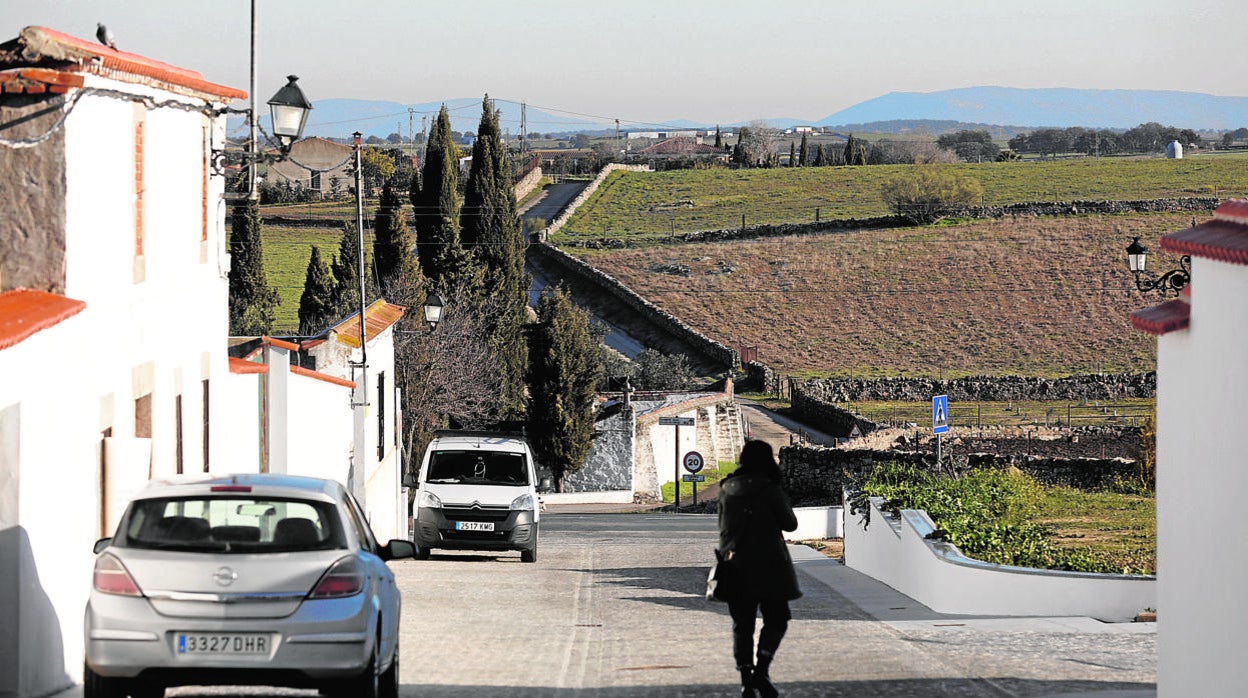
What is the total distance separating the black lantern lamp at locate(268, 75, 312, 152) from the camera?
18.3 meters

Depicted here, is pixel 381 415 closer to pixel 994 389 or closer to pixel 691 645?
pixel 691 645

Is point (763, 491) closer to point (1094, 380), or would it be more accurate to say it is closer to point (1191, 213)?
point (1094, 380)

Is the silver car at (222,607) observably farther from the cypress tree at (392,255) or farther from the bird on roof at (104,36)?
the cypress tree at (392,255)

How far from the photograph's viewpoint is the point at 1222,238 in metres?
8.34

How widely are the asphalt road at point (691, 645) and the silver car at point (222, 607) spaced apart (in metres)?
1.63

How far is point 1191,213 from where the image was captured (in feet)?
298

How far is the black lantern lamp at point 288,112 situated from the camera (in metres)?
18.3

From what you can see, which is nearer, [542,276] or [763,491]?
[763,491]

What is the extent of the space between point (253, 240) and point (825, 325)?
2826 centimetres

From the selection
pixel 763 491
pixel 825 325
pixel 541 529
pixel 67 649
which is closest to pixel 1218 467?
pixel 763 491

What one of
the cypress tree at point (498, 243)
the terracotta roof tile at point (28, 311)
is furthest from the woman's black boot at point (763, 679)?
the cypress tree at point (498, 243)

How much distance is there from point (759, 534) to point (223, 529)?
329cm

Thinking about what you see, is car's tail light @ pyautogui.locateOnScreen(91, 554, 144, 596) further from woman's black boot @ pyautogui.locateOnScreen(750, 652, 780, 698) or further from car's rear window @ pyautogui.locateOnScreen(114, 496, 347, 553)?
woman's black boot @ pyautogui.locateOnScreen(750, 652, 780, 698)

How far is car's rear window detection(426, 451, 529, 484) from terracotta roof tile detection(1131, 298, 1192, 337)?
15957mm
